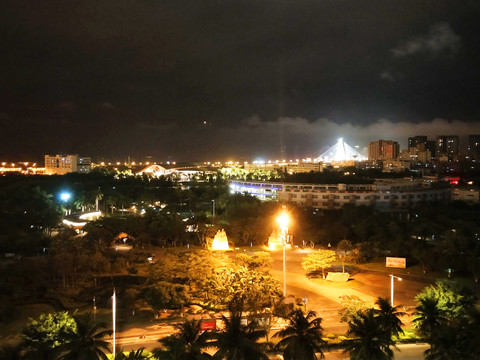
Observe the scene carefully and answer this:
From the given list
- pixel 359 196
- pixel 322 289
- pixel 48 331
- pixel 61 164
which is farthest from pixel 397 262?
pixel 61 164

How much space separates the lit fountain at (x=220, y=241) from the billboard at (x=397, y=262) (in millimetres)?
6430

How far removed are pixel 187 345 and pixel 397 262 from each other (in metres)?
10.9

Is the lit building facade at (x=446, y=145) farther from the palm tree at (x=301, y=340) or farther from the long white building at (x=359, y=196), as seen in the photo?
the palm tree at (x=301, y=340)

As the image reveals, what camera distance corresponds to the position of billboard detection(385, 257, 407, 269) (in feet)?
50.7

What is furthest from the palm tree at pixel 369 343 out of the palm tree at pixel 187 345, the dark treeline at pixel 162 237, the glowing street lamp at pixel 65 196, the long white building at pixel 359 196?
the glowing street lamp at pixel 65 196

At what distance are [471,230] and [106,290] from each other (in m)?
14.1

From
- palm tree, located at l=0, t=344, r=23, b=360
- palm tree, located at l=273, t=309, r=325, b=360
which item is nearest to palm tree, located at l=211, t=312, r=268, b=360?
palm tree, located at l=273, t=309, r=325, b=360

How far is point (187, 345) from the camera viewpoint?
265 inches

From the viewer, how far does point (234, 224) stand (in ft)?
66.4

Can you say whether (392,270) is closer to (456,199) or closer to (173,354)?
(173,354)

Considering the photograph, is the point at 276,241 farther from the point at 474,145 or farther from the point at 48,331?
the point at 474,145

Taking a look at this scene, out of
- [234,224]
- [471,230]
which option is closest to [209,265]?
[234,224]

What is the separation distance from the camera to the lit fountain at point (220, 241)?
18109 mm

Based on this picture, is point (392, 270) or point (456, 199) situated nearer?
point (392, 270)
